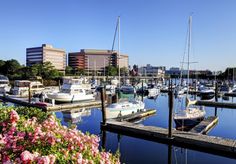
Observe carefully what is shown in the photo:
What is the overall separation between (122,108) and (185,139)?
506 inches

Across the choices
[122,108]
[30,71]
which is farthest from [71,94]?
[30,71]

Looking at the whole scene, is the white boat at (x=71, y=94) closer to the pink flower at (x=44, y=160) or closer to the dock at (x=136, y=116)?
the dock at (x=136, y=116)

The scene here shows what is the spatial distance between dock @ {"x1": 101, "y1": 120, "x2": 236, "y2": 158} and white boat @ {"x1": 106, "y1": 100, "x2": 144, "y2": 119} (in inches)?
228

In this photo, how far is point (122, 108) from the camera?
1204 inches

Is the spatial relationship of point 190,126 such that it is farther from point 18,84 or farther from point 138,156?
point 18,84

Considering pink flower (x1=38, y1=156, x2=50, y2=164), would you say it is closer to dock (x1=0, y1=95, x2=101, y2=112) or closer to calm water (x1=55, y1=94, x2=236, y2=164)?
calm water (x1=55, y1=94, x2=236, y2=164)

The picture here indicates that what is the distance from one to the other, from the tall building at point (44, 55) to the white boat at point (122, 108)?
153 m

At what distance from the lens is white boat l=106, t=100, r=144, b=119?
2939cm

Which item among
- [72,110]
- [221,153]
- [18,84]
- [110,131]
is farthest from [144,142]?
[18,84]

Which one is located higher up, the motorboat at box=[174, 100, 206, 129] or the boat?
the motorboat at box=[174, 100, 206, 129]

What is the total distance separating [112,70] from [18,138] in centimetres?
13783

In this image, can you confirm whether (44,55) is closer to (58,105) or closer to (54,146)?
(58,105)

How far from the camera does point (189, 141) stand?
18469 millimetres

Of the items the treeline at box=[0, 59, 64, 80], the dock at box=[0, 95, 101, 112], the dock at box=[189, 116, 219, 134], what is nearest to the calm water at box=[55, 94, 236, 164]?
the dock at box=[189, 116, 219, 134]
